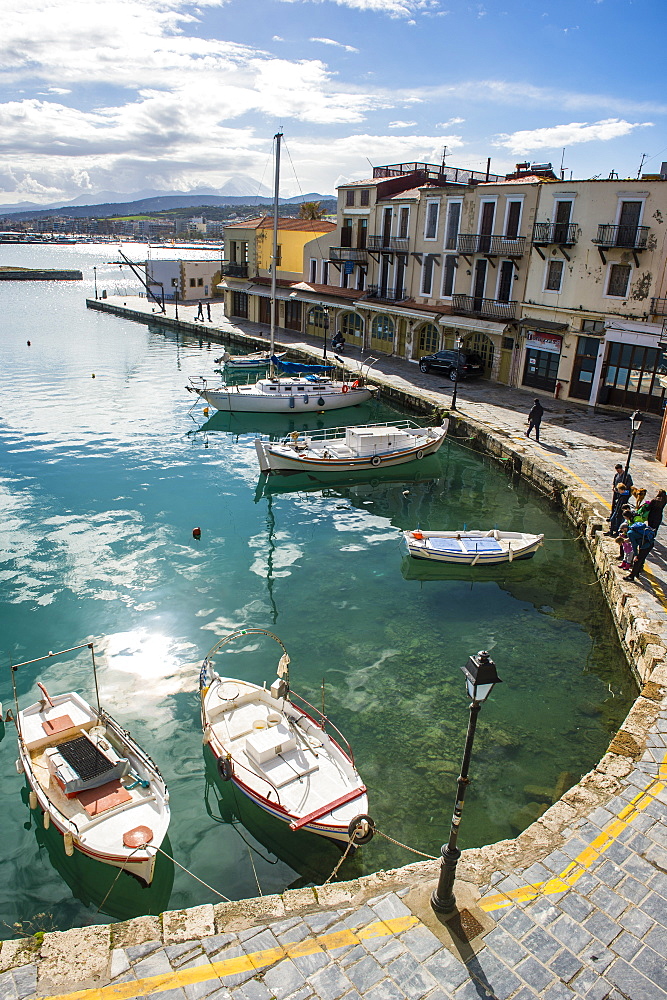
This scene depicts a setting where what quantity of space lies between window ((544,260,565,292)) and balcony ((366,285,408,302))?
13182 mm

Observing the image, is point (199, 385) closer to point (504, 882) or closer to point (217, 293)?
point (504, 882)

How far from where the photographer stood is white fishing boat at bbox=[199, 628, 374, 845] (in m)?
11.4

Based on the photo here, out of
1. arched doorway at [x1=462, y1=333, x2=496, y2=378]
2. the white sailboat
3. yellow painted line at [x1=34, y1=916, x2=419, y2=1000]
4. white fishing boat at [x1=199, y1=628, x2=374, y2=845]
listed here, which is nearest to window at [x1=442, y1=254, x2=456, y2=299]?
arched doorway at [x1=462, y1=333, x2=496, y2=378]

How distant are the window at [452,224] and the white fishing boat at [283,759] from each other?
36465mm

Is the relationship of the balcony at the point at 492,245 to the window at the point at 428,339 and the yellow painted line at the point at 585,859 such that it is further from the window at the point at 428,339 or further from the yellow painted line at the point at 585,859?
the yellow painted line at the point at 585,859

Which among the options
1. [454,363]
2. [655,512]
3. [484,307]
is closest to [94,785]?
[655,512]

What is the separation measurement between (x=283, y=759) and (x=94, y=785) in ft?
11.2

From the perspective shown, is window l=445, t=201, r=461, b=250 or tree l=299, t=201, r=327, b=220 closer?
window l=445, t=201, r=461, b=250

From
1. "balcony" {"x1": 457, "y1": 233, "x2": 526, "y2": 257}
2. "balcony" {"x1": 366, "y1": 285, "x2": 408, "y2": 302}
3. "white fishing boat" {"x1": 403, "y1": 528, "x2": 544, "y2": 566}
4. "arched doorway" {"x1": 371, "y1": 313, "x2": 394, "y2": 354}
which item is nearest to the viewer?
"white fishing boat" {"x1": 403, "y1": 528, "x2": 544, "y2": 566}

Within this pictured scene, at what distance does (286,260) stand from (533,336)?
111 feet

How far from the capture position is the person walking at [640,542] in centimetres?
1762

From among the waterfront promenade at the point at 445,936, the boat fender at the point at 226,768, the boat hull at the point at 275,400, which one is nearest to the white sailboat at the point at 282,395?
the boat hull at the point at 275,400

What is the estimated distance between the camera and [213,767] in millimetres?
13586

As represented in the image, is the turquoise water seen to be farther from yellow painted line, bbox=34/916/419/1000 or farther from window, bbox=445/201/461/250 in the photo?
window, bbox=445/201/461/250
